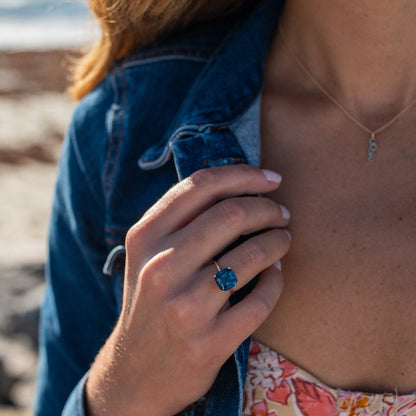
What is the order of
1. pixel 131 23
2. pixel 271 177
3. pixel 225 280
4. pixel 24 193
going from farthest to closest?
pixel 24 193, pixel 131 23, pixel 271 177, pixel 225 280

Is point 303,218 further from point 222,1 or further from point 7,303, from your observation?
point 7,303

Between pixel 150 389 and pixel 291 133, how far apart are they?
2.03 ft

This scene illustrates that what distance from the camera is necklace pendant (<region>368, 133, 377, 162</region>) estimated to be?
1280mm

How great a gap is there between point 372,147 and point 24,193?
4757 millimetres

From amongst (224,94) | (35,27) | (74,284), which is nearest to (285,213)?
(224,94)

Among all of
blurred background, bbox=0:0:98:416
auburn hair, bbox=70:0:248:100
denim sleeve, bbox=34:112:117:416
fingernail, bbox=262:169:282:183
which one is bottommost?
blurred background, bbox=0:0:98:416

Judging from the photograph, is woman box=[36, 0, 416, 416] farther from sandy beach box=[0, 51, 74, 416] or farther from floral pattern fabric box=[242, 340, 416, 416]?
sandy beach box=[0, 51, 74, 416]

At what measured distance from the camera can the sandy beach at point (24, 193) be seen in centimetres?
302

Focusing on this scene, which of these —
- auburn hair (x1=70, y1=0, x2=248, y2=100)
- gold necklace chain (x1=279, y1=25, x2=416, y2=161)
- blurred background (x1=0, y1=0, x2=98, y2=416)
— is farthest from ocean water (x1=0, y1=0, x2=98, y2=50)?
gold necklace chain (x1=279, y1=25, x2=416, y2=161)

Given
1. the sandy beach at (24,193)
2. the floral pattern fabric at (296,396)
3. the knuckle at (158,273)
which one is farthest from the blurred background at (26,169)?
the floral pattern fabric at (296,396)

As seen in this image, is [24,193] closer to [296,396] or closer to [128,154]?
[128,154]

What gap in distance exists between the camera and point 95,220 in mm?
1432

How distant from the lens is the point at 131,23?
1454mm

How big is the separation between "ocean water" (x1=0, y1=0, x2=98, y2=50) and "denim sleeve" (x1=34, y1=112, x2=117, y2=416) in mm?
9882
